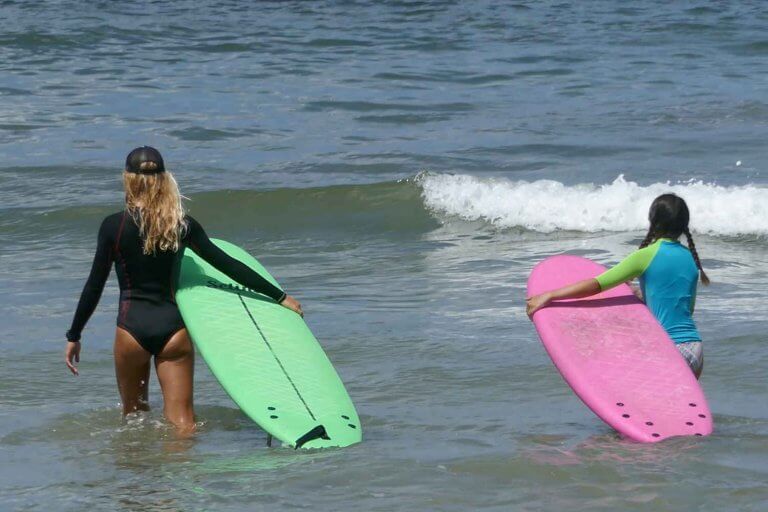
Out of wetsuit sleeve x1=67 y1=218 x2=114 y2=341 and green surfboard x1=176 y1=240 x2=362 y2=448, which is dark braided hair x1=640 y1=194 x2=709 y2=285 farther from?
wetsuit sleeve x1=67 y1=218 x2=114 y2=341

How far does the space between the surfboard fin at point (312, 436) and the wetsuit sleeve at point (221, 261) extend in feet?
2.57

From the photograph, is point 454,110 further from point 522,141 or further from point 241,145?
point 241,145

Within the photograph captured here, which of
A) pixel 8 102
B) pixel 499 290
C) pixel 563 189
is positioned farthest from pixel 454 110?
pixel 499 290

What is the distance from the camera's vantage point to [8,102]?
631 inches

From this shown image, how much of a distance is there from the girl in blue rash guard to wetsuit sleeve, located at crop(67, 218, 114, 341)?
211cm

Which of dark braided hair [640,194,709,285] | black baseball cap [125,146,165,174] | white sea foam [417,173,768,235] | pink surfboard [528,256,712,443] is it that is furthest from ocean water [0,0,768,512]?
black baseball cap [125,146,165,174]

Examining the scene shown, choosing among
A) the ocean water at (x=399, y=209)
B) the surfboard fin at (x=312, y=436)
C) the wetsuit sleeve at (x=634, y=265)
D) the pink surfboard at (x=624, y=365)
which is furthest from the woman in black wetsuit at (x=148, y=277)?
the wetsuit sleeve at (x=634, y=265)

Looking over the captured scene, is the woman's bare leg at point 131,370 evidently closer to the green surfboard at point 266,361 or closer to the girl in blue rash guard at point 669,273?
the green surfboard at point 266,361

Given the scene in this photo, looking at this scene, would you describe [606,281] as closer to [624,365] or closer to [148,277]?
[624,365]

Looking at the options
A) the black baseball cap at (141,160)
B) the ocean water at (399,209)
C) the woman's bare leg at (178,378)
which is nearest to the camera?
the ocean water at (399,209)

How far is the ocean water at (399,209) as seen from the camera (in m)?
4.73

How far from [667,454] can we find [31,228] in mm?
7687

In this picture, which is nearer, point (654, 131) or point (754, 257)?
point (754, 257)

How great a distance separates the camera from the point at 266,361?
536 centimetres
